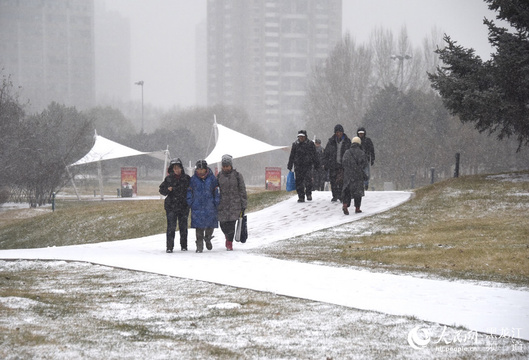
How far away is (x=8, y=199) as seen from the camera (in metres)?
40.5

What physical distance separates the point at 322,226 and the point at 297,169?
2502mm

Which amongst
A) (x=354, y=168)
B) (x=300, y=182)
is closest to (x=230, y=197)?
(x=354, y=168)

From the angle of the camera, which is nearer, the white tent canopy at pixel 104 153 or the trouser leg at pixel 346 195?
the trouser leg at pixel 346 195

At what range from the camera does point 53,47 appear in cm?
19575

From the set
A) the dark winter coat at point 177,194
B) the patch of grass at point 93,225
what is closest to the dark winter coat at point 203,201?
the dark winter coat at point 177,194

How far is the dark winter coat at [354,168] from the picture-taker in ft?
56.2

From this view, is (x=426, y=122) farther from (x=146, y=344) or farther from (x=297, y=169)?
(x=146, y=344)

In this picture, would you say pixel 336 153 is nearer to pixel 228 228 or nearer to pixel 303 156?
pixel 303 156

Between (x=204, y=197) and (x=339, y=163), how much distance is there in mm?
5863

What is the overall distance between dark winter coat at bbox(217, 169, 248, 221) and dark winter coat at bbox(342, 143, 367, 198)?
4.41m

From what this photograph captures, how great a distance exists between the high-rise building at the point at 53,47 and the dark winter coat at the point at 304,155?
180 m

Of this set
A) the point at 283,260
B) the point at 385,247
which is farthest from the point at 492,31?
the point at 283,260

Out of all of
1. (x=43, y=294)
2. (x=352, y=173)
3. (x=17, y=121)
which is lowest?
(x=43, y=294)

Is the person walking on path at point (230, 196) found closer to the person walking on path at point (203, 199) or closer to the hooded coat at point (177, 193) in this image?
the person walking on path at point (203, 199)
